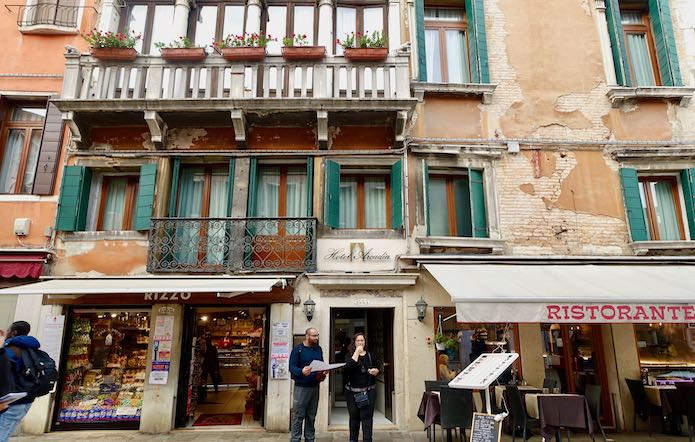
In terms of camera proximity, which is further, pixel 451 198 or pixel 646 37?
pixel 646 37

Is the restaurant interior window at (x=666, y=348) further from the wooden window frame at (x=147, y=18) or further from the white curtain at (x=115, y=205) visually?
the wooden window frame at (x=147, y=18)

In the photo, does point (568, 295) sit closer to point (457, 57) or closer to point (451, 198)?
point (451, 198)

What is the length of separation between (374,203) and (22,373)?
6.44 metres

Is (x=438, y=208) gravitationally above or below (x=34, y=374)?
above

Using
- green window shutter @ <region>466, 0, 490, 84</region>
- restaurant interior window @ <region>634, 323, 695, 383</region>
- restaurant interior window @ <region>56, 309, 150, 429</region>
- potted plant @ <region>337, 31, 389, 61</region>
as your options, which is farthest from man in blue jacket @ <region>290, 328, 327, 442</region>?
green window shutter @ <region>466, 0, 490, 84</region>

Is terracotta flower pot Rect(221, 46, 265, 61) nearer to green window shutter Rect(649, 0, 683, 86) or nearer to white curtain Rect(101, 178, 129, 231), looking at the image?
white curtain Rect(101, 178, 129, 231)

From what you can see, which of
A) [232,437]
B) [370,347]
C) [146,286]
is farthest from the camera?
[370,347]

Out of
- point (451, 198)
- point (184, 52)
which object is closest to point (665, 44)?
point (451, 198)

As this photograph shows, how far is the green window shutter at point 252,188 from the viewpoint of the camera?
8912mm

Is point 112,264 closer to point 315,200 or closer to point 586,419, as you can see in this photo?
point 315,200

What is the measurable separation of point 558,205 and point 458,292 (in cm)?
387

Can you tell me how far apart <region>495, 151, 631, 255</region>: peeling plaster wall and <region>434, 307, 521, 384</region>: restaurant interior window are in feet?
5.27

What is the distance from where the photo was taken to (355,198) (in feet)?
30.7

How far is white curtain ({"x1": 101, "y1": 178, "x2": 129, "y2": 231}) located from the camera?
905cm
